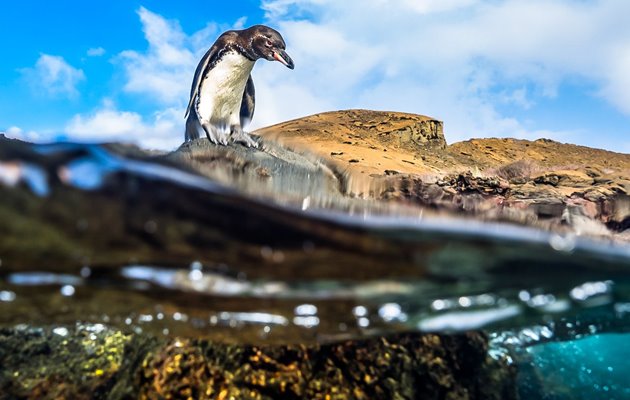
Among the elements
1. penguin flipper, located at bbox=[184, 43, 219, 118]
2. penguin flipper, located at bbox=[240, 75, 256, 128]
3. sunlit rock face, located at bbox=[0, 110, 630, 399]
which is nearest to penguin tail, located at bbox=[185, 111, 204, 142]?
penguin flipper, located at bbox=[184, 43, 219, 118]

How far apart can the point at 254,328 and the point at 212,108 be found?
554cm

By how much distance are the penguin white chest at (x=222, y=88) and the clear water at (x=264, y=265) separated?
4.89 m

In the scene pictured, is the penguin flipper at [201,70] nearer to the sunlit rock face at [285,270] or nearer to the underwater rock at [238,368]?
the sunlit rock face at [285,270]

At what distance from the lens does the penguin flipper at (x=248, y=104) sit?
11.0 m

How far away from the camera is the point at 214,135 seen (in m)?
8.55

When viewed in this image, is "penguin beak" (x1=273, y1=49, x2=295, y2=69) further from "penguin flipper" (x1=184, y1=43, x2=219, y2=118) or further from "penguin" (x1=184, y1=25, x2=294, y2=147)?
"penguin flipper" (x1=184, y1=43, x2=219, y2=118)

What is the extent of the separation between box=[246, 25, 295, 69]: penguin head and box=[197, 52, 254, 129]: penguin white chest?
0.49m

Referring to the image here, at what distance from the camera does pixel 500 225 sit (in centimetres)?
435

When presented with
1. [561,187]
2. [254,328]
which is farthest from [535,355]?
[254,328]

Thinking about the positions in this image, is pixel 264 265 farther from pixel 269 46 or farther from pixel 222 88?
pixel 222 88

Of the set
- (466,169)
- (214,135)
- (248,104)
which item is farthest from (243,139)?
(466,169)

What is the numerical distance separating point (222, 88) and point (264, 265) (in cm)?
658

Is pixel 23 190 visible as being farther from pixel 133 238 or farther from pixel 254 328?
pixel 254 328

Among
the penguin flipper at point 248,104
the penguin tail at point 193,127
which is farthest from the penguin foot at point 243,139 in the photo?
the penguin flipper at point 248,104
